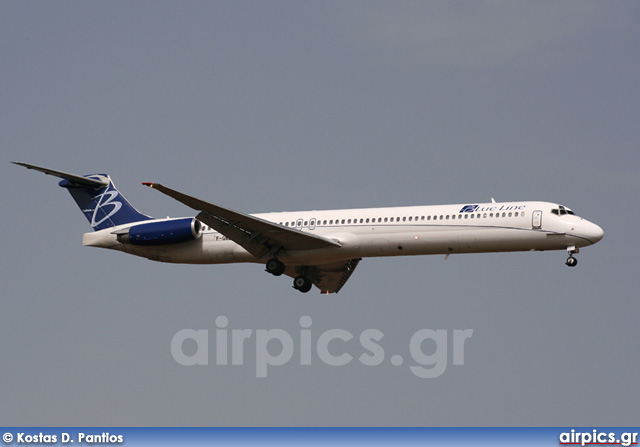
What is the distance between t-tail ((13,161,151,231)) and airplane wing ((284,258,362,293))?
252 inches

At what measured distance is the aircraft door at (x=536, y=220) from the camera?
129ft

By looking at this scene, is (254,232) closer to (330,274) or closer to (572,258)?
(330,274)

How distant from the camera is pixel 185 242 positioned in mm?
42969

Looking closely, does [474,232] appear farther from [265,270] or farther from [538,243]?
[265,270]

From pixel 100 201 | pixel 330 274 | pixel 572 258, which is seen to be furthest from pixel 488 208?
pixel 100 201

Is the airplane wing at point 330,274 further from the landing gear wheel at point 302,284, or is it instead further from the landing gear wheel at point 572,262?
the landing gear wheel at point 572,262

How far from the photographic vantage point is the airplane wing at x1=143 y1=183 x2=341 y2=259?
132 feet

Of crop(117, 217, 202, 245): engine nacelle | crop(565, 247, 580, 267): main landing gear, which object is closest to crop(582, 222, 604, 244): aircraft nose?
crop(565, 247, 580, 267): main landing gear

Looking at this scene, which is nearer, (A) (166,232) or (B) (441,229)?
(B) (441,229)

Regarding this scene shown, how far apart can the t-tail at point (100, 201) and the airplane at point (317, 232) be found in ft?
0.12

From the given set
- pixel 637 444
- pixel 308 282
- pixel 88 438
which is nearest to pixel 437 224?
pixel 308 282

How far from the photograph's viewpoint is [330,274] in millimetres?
45719

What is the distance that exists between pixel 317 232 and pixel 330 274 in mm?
4029

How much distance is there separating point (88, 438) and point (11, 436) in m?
2.14
